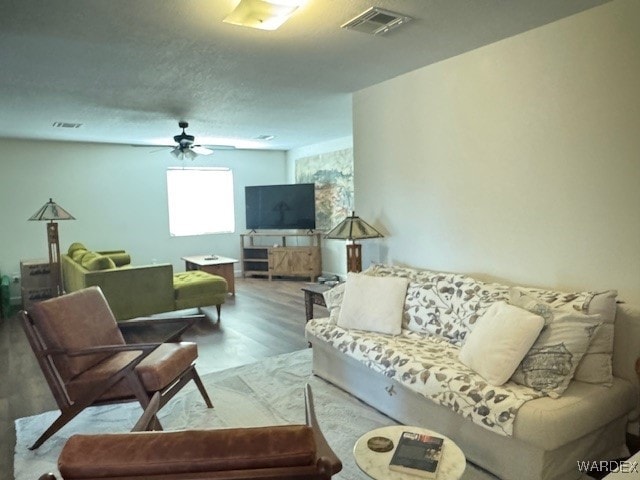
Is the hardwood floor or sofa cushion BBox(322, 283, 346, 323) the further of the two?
sofa cushion BBox(322, 283, 346, 323)

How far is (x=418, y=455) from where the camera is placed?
1.66 m

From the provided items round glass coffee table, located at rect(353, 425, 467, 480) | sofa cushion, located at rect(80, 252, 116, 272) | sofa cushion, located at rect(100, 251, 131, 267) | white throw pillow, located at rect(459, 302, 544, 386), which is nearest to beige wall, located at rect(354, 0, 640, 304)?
white throw pillow, located at rect(459, 302, 544, 386)

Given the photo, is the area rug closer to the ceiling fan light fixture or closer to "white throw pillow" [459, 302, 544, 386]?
"white throw pillow" [459, 302, 544, 386]

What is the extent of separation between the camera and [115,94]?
4.02 m

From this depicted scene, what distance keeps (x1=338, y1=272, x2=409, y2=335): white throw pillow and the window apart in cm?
524

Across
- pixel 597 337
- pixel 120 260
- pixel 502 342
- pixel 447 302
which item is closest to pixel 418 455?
pixel 502 342

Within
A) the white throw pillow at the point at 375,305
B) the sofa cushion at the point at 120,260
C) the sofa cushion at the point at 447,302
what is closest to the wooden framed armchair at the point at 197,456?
the sofa cushion at the point at 447,302

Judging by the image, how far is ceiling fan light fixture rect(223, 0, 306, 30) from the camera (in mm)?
2184

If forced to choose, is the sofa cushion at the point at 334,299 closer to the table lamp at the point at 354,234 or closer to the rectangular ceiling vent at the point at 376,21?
the table lamp at the point at 354,234

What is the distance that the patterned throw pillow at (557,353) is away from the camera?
213 centimetres

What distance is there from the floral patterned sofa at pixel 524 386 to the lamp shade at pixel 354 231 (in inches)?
42.2

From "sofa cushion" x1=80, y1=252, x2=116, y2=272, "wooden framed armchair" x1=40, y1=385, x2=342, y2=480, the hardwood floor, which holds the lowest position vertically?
the hardwood floor

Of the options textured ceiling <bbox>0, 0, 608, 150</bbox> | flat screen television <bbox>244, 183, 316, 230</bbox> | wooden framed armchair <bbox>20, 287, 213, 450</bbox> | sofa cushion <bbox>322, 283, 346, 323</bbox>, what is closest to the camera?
textured ceiling <bbox>0, 0, 608, 150</bbox>

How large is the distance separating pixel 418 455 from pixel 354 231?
7.74ft
